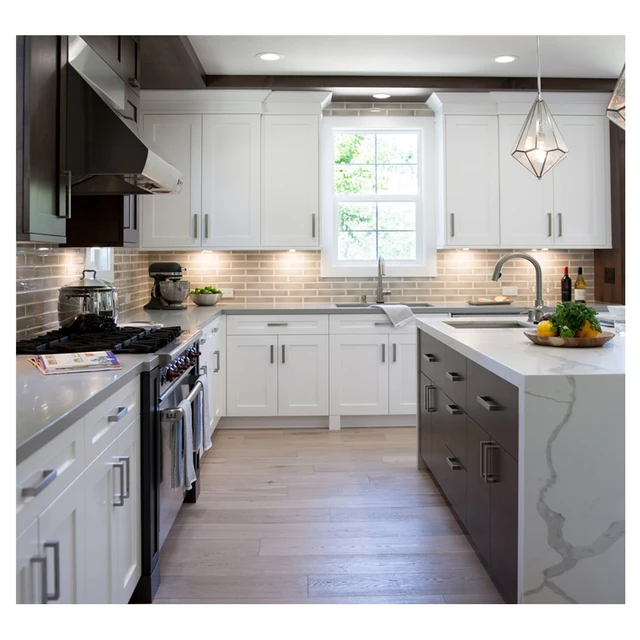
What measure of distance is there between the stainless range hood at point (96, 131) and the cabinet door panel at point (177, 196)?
2.06 m

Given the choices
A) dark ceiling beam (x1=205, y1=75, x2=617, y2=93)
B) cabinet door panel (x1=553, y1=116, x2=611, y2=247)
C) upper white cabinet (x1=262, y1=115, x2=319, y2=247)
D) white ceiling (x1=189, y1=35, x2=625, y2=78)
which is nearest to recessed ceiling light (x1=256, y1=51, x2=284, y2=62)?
white ceiling (x1=189, y1=35, x2=625, y2=78)

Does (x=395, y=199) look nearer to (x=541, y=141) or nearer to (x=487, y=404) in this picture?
(x=541, y=141)

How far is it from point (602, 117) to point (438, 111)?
1295mm

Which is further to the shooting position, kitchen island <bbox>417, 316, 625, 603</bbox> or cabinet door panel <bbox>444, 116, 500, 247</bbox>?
cabinet door panel <bbox>444, 116, 500, 247</bbox>

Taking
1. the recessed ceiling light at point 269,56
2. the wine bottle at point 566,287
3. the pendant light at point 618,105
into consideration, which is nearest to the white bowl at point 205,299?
the recessed ceiling light at point 269,56

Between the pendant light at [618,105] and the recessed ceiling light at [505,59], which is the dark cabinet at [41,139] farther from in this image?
the recessed ceiling light at [505,59]

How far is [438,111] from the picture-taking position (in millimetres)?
5496

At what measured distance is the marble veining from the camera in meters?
2.13

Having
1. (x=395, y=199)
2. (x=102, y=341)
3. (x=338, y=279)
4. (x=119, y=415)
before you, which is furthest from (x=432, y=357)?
(x=395, y=199)

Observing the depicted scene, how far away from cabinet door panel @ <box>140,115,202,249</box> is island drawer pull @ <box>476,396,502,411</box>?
322 centimetres

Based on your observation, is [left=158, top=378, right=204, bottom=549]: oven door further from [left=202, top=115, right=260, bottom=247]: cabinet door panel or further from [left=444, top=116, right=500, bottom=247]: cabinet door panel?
[left=444, top=116, right=500, bottom=247]: cabinet door panel

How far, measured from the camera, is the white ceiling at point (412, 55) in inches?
174

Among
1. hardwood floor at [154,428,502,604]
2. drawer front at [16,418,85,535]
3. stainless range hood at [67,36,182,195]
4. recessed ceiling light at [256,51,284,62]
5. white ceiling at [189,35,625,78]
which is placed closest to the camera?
drawer front at [16,418,85,535]
